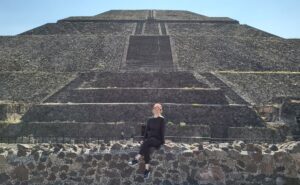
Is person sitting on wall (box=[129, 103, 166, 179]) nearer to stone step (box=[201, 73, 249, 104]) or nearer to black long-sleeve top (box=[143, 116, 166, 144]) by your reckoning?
black long-sleeve top (box=[143, 116, 166, 144])

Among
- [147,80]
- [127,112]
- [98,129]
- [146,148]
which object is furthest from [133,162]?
[147,80]

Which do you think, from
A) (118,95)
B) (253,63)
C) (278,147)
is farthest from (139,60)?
(278,147)

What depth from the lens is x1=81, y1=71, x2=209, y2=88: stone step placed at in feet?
88.5

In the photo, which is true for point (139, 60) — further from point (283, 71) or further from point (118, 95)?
point (118, 95)

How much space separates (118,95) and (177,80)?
14.5ft

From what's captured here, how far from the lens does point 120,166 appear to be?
366 inches

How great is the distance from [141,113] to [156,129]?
507 inches

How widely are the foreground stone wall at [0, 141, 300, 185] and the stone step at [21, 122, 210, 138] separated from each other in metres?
11.1

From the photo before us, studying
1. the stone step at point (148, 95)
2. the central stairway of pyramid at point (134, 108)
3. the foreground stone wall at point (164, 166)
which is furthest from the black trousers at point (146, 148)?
the stone step at point (148, 95)

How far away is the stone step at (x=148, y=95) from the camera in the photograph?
23875 millimetres

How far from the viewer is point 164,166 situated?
9320mm

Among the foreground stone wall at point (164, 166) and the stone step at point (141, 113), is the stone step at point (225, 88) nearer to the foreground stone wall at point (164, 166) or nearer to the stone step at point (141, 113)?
the stone step at point (141, 113)

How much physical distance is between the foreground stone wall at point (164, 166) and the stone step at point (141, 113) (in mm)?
12382

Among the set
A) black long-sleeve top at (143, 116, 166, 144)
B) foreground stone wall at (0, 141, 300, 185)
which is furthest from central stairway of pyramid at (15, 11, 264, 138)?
black long-sleeve top at (143, 116, 166, 144)
